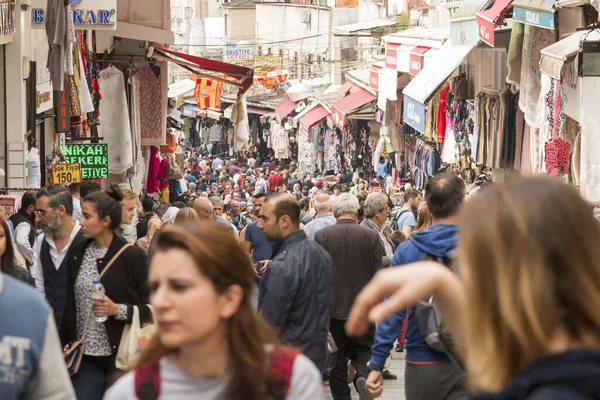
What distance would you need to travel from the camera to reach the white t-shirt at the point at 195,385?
301 centimetres

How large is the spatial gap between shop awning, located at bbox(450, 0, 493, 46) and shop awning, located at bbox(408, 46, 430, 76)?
4.91 m

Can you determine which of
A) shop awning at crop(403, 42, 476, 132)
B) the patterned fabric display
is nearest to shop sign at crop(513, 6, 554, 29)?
shop awning at crop(403, 42, 476, 132)

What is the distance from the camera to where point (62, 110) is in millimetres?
15234

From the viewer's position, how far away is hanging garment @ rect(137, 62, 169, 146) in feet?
74.5

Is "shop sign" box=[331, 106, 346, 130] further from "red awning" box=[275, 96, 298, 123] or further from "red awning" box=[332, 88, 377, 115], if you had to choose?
"red awning" box=[275, 96, 298, 123]

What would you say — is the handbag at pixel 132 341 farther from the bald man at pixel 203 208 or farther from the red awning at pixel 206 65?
the red awning at pixel 206 65

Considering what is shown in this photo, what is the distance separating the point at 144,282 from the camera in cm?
633

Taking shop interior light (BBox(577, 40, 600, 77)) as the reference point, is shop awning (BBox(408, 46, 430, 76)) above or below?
above

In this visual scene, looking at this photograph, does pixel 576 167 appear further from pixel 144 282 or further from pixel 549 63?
pixel 144 282

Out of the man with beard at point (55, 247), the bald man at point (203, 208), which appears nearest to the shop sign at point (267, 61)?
the bald man at point (203, 208)

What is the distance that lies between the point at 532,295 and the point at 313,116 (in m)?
36.4

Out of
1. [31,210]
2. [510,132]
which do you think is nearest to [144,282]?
[31,210]

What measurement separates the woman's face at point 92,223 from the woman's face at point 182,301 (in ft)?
10.9

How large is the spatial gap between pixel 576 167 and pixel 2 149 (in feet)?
20.6
